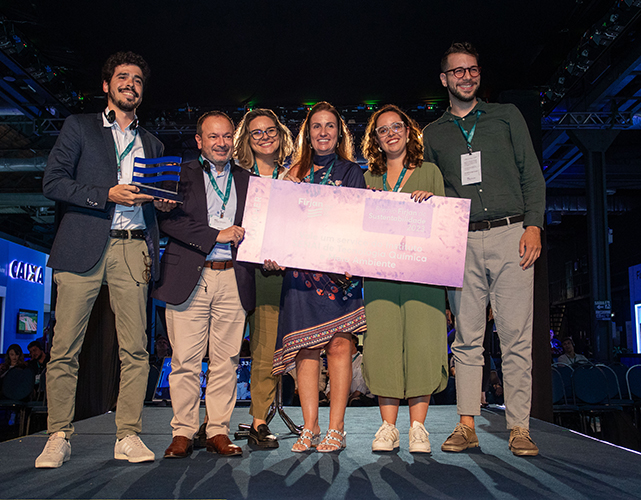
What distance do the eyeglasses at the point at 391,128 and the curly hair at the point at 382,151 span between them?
0.17ft

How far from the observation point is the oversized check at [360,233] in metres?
2.31

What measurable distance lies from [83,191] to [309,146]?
1.12 meters

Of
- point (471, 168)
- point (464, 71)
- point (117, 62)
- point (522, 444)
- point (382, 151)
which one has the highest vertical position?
point (464, 71)

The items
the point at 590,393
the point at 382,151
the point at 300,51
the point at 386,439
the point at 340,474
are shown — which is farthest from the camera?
the point at 300,51

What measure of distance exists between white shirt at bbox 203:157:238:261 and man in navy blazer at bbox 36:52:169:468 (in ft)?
0.90

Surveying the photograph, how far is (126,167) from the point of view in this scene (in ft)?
7.65

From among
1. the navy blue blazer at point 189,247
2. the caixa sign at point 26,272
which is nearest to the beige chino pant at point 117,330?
the navy blue blazer at point 189,247

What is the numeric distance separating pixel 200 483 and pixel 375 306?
111cm

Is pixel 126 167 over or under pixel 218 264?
over

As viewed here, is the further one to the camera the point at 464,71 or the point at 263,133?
the point at 263,133

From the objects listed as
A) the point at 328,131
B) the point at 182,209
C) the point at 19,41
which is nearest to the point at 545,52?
the point at 328,131

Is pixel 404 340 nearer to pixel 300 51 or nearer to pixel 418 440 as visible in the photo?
pixel 418 440

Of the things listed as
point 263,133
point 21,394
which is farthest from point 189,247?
point 21,394

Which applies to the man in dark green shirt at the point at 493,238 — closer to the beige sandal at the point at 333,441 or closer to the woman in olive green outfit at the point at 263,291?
the beige sandal at the point at 333,441
